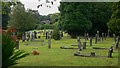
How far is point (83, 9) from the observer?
1614 inches

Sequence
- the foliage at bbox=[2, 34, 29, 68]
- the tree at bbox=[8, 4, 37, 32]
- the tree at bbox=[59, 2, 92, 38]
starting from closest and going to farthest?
the foliage at bbox=[2, 34, 29, 68] → the tree at bbox=[8, 4, 37, 32] → the tree at bbox=[59, 2, 92, 38]

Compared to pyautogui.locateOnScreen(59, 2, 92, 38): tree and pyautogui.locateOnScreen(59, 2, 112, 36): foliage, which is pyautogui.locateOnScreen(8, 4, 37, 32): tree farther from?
pyautogui.locateOnScreen(59, 2, 112, 36): foliage

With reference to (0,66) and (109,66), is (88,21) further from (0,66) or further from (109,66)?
(0,66)

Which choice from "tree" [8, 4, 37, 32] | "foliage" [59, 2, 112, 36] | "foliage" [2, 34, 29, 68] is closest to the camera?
"foliage" [2, 34, 29, 68]

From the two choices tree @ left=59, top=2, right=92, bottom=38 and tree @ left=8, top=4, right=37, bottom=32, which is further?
tree @ left=59, top=2, right=92, bottom=38

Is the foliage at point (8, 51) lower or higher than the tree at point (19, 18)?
lower

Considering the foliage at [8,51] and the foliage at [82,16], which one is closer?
the foliage at [8,51]

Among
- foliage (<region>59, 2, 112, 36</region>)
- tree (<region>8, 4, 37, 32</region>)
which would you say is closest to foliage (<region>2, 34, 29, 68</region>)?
tree (<region>8, 4, 37, 32</region>)

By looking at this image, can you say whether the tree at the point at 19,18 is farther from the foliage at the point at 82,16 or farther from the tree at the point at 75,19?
the foliage at the point at 82,16

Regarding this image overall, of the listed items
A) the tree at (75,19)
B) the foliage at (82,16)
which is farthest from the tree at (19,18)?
the foliage at (82,16)

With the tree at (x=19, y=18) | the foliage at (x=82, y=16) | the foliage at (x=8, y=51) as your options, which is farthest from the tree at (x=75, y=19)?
the foliage at (x=8, y=51)

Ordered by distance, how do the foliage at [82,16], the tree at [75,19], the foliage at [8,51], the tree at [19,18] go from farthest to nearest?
the foliage at [82,16] < the tree at [75,19] < the tree at [19,18] < the foliage at [8,51]

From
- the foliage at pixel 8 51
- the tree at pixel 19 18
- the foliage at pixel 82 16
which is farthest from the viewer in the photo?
the foliage at pixel 82 16

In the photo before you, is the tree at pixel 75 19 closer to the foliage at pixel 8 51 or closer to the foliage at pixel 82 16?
the foliage at pixel 82 16
